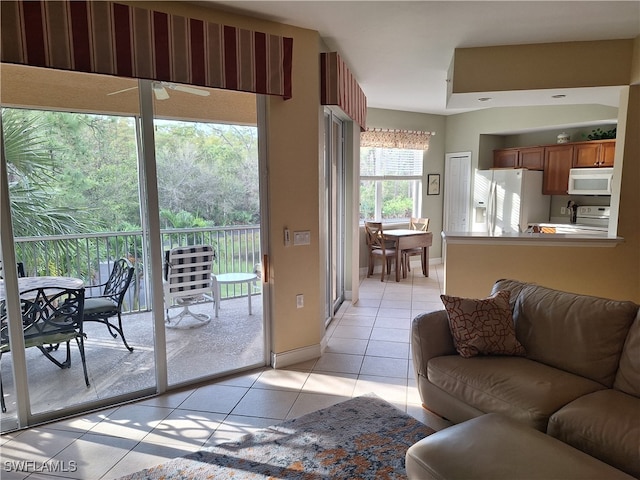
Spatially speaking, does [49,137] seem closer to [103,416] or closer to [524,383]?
[103,416]

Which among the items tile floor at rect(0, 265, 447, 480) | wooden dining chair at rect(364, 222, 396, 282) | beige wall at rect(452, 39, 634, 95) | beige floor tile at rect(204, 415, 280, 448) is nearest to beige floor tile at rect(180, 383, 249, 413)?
tile floor at rect(0, 265, 447, 480)

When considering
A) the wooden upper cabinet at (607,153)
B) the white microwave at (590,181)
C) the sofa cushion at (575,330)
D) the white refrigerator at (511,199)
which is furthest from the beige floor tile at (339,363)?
the wooden upper cabinet at (607,153)

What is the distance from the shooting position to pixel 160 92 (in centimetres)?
278

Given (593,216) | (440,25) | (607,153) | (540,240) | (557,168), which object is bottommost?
(540,240)

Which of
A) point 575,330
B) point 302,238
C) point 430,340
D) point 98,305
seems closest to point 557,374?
point 575,330

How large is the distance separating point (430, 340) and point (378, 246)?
12.6 feet

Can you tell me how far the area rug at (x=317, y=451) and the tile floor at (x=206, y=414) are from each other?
0.35 ft

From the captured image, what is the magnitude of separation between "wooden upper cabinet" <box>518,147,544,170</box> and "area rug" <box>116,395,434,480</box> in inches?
201

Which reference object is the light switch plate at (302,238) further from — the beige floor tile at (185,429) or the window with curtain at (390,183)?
the window with curtain at (390,183)

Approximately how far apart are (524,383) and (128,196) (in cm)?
273

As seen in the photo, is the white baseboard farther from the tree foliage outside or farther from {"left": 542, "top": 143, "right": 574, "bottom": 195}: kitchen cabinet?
{"left": 542, "top": 143, "right": 574, "bottom": 195}: kitchen cabinet

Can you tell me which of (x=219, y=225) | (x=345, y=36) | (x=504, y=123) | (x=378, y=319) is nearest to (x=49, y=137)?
(x=219, y=225)

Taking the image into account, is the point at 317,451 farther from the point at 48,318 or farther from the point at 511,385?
the point at 48,318

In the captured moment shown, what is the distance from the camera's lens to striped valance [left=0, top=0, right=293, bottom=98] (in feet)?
6.94
